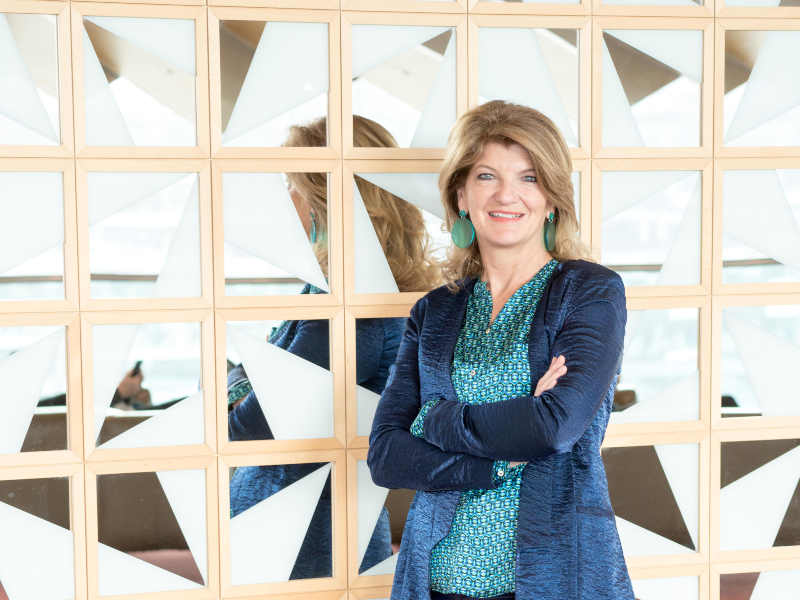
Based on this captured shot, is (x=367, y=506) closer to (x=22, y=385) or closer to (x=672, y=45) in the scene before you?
(x=22, y=385)

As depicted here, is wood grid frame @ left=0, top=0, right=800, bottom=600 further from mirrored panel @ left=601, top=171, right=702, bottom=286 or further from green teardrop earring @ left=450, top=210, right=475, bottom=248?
green teardrop earring @ left=450, top=210, right=475, bottom=248

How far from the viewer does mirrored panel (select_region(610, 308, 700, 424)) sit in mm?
2373

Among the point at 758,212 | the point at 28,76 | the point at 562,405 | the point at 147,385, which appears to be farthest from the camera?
the point at 758,212

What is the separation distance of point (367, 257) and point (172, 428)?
77 centimetres

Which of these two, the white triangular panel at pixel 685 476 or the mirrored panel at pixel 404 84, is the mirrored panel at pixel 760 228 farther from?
the mirrored panel at pixel 404 84

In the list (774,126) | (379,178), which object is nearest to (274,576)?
(379,178)

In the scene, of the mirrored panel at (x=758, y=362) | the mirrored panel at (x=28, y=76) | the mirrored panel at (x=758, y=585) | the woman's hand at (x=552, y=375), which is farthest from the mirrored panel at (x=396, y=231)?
the mirrored panel at (x=758, y=585)

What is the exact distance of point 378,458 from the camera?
1819 mm

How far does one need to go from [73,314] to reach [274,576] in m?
0.99

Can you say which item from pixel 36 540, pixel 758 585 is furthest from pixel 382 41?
pixel 758 585

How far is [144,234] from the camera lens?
215 centimetres

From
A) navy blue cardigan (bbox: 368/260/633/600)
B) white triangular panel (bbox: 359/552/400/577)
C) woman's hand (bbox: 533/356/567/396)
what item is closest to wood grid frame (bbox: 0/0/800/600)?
white triangular panel (bbox: 359/552/400/577)

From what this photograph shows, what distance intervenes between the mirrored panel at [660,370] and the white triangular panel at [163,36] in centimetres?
162

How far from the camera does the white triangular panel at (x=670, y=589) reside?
242cm
